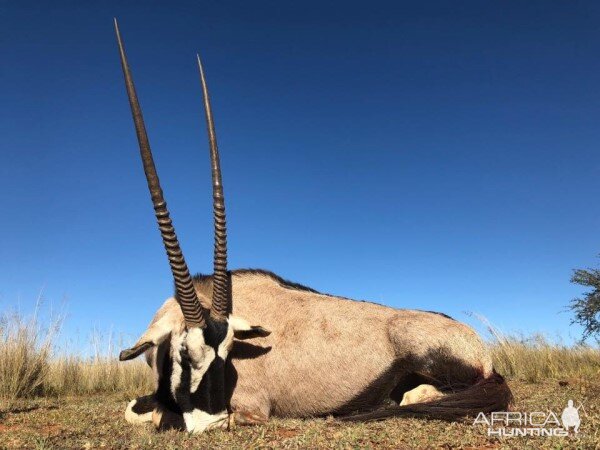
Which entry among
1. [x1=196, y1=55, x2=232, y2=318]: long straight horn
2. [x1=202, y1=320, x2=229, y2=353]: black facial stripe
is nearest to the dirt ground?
[x1=202, y1=320, x2=229, y2=353]: black facial stripe

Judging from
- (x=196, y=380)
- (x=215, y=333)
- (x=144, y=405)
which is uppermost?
A: (x=215, y=333)

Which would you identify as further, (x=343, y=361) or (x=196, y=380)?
(x=343, y=361)

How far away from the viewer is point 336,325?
18.2 ft

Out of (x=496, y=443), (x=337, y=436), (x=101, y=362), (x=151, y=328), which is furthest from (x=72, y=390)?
(x=496, y=443)

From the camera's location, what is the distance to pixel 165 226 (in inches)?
191

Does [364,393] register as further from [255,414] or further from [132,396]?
[132,396]

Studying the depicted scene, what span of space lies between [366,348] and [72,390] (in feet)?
24.1

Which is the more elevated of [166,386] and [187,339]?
[187,339]

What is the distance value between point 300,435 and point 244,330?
1.44 meters

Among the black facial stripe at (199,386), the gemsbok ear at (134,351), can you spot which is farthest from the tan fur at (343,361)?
the black facial stripe at (199,386)

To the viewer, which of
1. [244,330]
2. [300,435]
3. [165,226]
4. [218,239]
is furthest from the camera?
[218,239]

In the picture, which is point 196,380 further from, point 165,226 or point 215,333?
point 165,226

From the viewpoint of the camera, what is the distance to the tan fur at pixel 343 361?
5223 millimetres

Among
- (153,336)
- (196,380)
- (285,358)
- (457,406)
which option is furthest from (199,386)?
(457,406)
